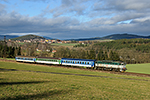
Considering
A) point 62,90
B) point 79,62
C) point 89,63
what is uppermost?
point 62,90

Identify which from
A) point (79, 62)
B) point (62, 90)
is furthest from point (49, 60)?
point (62, 90)

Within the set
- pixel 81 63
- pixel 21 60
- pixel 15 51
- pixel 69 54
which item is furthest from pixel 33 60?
pixel 15 51

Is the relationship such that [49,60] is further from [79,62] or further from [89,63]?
[89,63]

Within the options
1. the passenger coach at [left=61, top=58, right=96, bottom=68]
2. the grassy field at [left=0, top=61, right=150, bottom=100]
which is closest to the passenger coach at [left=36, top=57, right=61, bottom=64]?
the passenger coach at [left=61, top=58, right=96, bottom=68]

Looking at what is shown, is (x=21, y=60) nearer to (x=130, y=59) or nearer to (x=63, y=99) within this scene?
(x=63, y=99)

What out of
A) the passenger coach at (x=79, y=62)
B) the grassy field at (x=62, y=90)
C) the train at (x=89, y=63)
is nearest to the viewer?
the grassy field at (x=62, y=90)

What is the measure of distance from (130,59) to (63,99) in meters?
89.4

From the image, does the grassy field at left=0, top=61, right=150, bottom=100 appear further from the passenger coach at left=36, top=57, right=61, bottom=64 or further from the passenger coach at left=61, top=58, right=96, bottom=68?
the passenger coach at left=36, top=57, right=61, bottom=64

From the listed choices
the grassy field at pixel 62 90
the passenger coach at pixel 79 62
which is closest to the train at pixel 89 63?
the passenger coach at pixel 79 62

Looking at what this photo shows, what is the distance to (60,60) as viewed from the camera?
52.0 metres

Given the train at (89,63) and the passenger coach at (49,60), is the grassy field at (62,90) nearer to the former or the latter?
the train at (89,63)

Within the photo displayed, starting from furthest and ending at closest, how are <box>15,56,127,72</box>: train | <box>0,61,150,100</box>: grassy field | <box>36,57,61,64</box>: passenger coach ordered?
1. <box>36,57,61,64</box>: passenger coach
2. <box>15,56,127,72</box>: train
3. <box>0,61,150,100</box>: grassy field

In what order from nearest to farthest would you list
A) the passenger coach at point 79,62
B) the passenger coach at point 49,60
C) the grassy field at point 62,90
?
the grassy field at point 62,90
the passenger coach at point 79,62
the passenger coach at point 49,60

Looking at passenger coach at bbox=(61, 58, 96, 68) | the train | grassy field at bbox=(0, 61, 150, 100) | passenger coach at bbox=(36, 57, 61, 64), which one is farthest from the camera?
passenger coach at bbox=(36, 57, 61, 64)
